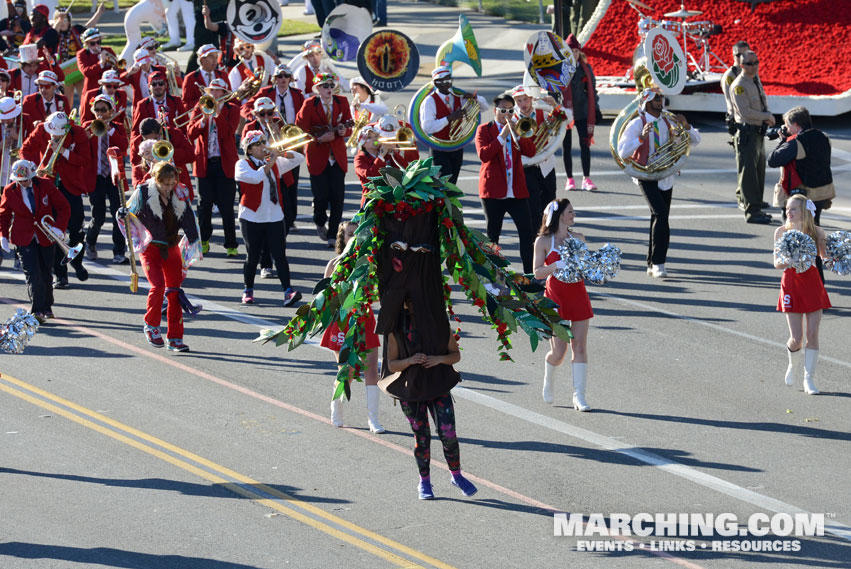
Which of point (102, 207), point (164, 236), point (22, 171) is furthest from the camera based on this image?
point (102, 207)

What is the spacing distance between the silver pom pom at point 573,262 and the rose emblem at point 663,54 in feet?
22.3

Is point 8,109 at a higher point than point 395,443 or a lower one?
higher

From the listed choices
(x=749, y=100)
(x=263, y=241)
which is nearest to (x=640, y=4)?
(x=749, y=100)

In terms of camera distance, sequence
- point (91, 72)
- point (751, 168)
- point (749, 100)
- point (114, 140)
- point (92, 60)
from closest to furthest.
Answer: point (114, 140), point (749, 100), point (751, 168), point (91, 72), point (92, 60)

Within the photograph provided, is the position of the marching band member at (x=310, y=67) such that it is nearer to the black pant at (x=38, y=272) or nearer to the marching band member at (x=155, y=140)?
the marching band member at (x=155, y=140)

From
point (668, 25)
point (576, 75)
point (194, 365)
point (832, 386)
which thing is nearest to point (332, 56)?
point (576, 75)

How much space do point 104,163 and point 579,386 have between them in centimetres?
702

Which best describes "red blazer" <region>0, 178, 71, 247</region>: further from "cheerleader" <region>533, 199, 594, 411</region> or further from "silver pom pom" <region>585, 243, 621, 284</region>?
"silver pom pom" <region>585, 243, 621, 284</region>

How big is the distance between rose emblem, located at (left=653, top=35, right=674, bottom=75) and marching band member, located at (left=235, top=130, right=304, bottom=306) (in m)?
5.56

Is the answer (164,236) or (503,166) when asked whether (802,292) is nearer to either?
(503,166)

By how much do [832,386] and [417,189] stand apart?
4676 mm

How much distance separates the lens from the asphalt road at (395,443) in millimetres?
8039

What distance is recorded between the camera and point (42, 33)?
22.9 m

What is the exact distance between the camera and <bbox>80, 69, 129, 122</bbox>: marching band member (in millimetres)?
15422
